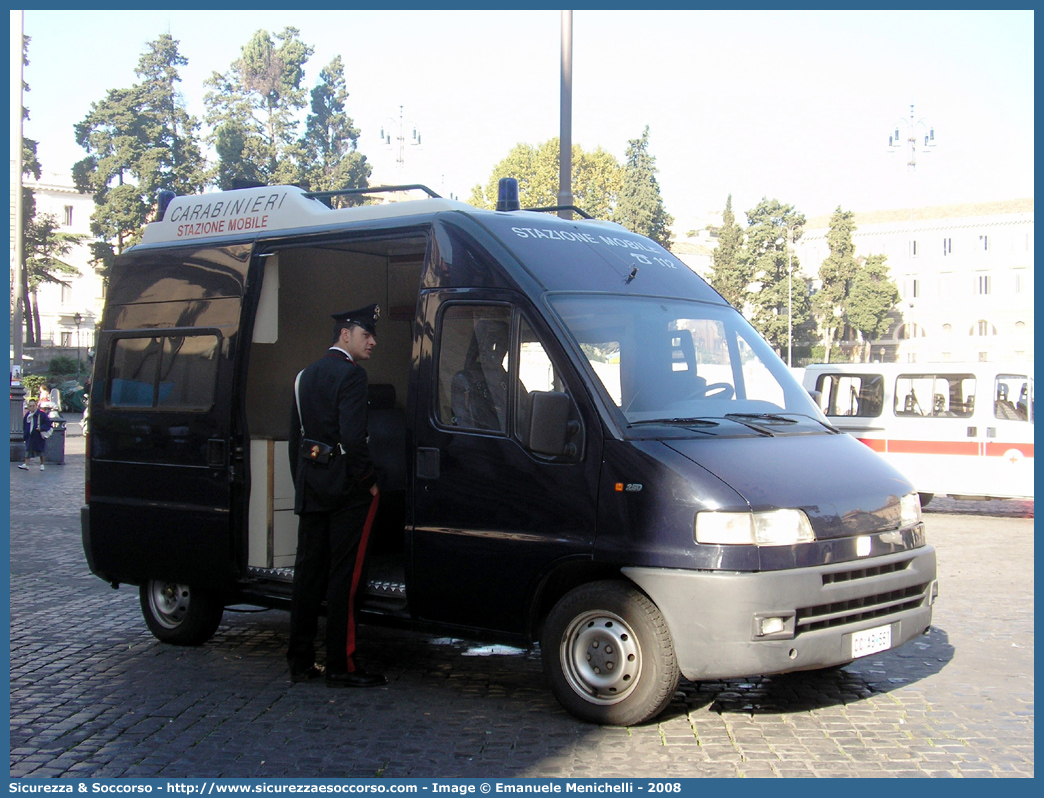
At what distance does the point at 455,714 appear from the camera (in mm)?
5809

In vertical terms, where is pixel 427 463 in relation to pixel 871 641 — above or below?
above

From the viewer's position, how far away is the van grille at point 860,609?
17.4 ft

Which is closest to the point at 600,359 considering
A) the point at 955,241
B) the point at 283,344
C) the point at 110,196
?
the point at 283,344

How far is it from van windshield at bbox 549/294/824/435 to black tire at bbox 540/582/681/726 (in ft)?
2.98

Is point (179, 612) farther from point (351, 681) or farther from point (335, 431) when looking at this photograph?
point (335, 431)

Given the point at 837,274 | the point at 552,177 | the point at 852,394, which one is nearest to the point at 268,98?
the point at 552,177

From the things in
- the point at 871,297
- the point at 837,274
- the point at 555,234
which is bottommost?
the point at 555,234

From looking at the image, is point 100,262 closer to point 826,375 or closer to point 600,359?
point 826,375

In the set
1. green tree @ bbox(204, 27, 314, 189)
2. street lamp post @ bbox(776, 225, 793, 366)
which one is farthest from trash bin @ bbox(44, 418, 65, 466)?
street lamp post @ bbox(776, 225, 793, 366)

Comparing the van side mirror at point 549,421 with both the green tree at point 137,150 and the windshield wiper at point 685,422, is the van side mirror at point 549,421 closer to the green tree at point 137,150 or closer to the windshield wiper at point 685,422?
the windshield wiper at point 685,422

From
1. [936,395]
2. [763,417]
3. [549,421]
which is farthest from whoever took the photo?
[936,395]

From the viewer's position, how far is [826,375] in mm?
17609

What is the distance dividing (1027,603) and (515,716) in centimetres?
540

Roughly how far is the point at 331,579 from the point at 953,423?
40.2ft
